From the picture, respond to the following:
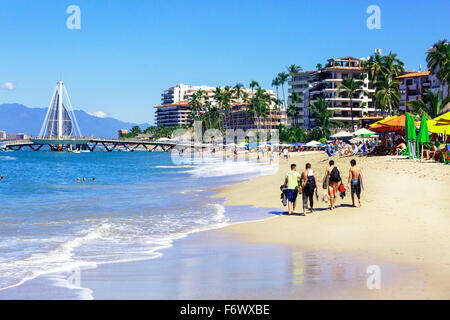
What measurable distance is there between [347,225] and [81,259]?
6.44 metres

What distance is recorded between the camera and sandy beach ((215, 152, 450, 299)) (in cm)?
760

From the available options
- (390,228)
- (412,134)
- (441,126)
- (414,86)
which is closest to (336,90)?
(414,86)

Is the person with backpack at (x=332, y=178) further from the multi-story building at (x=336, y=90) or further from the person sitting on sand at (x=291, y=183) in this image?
the multi-story building at (x=336, y=90)

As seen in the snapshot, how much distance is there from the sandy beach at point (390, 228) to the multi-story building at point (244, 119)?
138712 mm

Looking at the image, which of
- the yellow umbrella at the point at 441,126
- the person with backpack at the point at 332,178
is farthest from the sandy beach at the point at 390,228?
the yellow umbrella at the point at 441,126

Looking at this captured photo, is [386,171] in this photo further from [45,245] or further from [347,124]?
[347,124]

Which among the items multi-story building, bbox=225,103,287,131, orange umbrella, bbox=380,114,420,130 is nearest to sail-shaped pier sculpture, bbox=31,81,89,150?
multi-story building, bbox=225,103,287,131

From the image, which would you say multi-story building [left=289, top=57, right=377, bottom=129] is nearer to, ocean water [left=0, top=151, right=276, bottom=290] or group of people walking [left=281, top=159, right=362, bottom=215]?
ocean water [left=0, top=151, right=276, bottom=290]

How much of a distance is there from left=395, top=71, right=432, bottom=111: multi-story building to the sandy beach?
214 feet

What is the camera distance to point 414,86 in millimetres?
81062

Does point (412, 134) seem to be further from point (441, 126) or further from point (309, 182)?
point (309, 182)

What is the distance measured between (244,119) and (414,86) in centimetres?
8897

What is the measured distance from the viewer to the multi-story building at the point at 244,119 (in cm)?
15825
